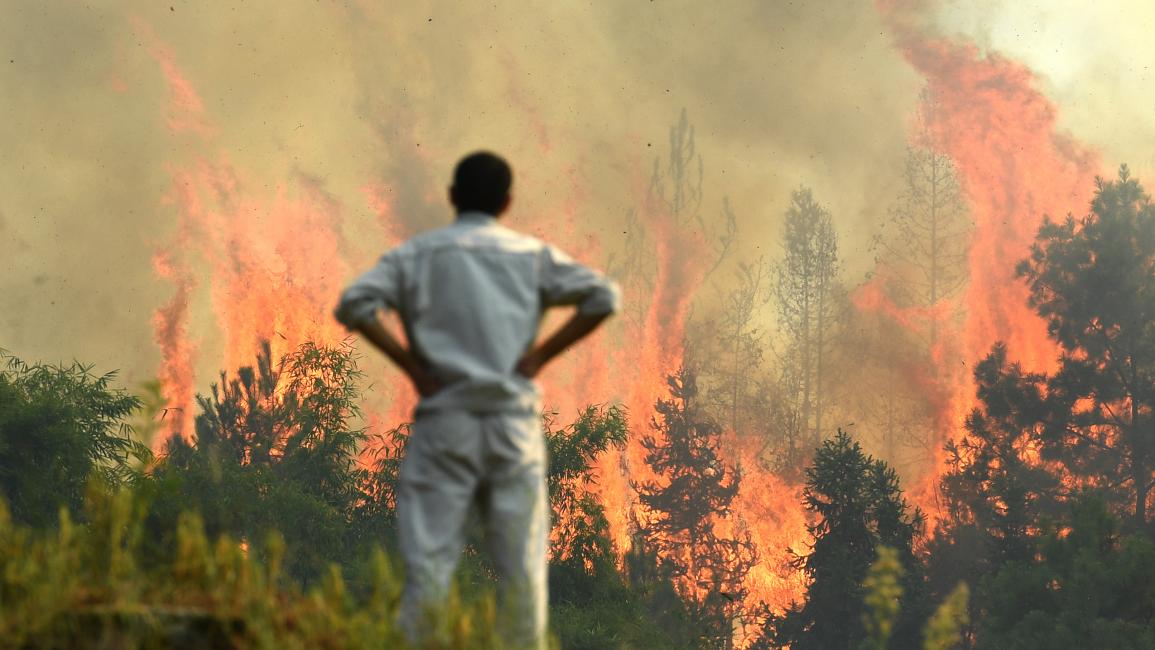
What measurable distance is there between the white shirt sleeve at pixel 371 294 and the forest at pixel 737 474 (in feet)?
3.17

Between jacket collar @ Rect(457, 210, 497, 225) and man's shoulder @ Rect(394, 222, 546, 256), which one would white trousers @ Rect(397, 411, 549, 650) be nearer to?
man's shoulder @ Rect(394, 222, 546, 256)

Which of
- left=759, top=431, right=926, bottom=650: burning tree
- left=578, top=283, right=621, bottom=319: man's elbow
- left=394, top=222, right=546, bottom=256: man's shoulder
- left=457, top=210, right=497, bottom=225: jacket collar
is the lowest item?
left=578, top=283, right=621, bottom=319: man's elbow

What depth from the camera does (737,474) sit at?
8169 cm

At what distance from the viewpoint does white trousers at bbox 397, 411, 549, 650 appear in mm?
5395

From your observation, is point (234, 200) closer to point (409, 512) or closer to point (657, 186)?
point (657, 186)

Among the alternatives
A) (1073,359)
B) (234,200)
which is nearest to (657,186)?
(234,200)

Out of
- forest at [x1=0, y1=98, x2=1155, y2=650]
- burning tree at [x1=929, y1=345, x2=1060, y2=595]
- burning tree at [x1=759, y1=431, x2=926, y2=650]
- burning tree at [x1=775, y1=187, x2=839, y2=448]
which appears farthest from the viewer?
burning tree at [x1=775, y1=187, x2=839, y2=448]

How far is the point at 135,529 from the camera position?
179 inches

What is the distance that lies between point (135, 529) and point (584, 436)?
151 ft

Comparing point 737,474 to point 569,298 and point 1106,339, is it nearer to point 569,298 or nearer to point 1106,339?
point 1106,339

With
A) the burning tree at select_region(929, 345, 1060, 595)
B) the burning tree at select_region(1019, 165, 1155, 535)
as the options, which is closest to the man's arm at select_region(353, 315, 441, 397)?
the burning tree at select_region(929, 345, 1060, 595)

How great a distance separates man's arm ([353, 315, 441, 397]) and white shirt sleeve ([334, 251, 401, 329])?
4 cm

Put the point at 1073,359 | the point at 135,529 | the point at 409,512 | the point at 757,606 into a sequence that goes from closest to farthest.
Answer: the point at 135,529 < the point at 409,512 < the point at 1073,359 < the point at 757,606

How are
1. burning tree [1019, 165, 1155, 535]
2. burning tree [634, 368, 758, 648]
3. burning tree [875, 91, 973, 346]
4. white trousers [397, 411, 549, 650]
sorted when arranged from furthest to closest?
burning tree [875, 91, 973, 346]
burning tree [634, 368, 758, 648]
burning tree [1019, 165, 1155, 535]
white trousers [397, 411, 549, 650]
